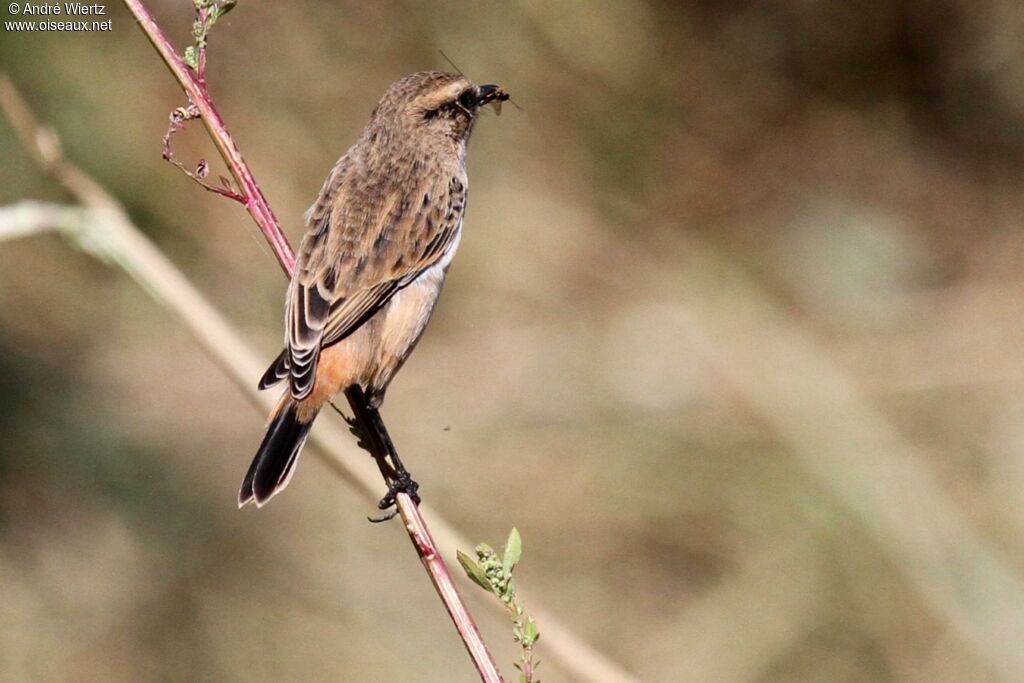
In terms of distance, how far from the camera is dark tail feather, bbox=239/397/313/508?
389 centimetres

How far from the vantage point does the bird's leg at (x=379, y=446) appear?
386 cm

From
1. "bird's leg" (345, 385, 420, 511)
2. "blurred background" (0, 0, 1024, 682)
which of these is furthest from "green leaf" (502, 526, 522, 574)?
"blurred background" (0, 0, 1024, 682)

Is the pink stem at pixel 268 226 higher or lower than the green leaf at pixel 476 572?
higher

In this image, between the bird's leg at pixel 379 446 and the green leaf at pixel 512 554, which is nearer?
the green leaf at pixel 512 554

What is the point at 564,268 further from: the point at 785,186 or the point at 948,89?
the point at 948,89

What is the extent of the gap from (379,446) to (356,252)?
37.2 inches

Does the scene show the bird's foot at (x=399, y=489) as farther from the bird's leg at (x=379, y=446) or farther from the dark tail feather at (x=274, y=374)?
the dark tail feather at (x=274, y=374)

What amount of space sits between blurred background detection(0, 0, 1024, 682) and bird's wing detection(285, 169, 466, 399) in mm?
1517

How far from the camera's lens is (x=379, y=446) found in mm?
3949

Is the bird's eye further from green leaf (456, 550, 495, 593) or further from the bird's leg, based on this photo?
green leaf (456, 550, 495, 593)

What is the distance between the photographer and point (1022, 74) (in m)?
9.24

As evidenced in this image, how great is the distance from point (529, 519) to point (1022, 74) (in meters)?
4.95

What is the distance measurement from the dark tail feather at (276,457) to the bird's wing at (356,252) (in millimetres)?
99

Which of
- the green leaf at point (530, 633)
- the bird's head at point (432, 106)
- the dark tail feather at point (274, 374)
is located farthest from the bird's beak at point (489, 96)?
the green leaf at point (530, 633)
